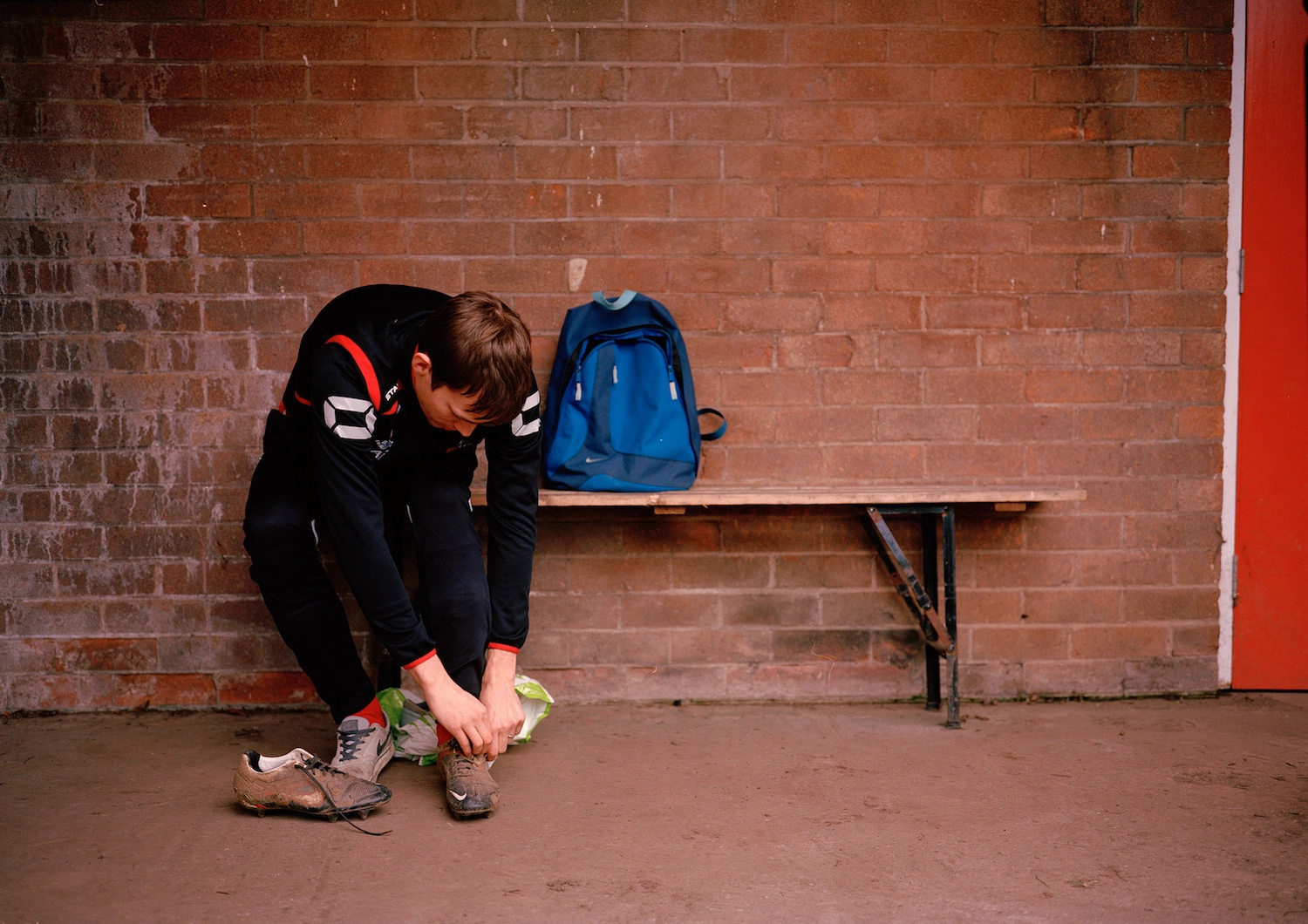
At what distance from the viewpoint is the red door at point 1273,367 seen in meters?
2.98

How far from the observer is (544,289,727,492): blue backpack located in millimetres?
2752

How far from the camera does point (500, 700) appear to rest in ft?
7.24

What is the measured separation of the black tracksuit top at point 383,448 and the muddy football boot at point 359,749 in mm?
432

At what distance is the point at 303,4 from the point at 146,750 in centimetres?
233

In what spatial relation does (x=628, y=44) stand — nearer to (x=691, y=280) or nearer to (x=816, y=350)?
(x=691, y=280)

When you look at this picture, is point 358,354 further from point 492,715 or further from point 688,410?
point 688,410

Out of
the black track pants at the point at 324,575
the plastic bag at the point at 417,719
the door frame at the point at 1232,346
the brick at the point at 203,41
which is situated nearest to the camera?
the black track pants at the point at 324,575

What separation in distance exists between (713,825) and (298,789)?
0.97 metres

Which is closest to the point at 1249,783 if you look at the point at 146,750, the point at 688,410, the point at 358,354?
the point at 688,410

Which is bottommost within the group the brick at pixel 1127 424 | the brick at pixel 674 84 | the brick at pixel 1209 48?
the brick at pixel 1127 424

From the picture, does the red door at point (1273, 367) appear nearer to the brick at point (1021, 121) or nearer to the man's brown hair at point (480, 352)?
the brick at point (1021, 121)

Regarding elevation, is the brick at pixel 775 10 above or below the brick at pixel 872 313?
above

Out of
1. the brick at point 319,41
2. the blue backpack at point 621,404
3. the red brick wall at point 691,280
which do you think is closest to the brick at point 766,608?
the red brick wall at point 691,280

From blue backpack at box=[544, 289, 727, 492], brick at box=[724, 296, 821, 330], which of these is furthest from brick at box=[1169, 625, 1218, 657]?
blue backpack at box=[544, 289, 727, 492]
